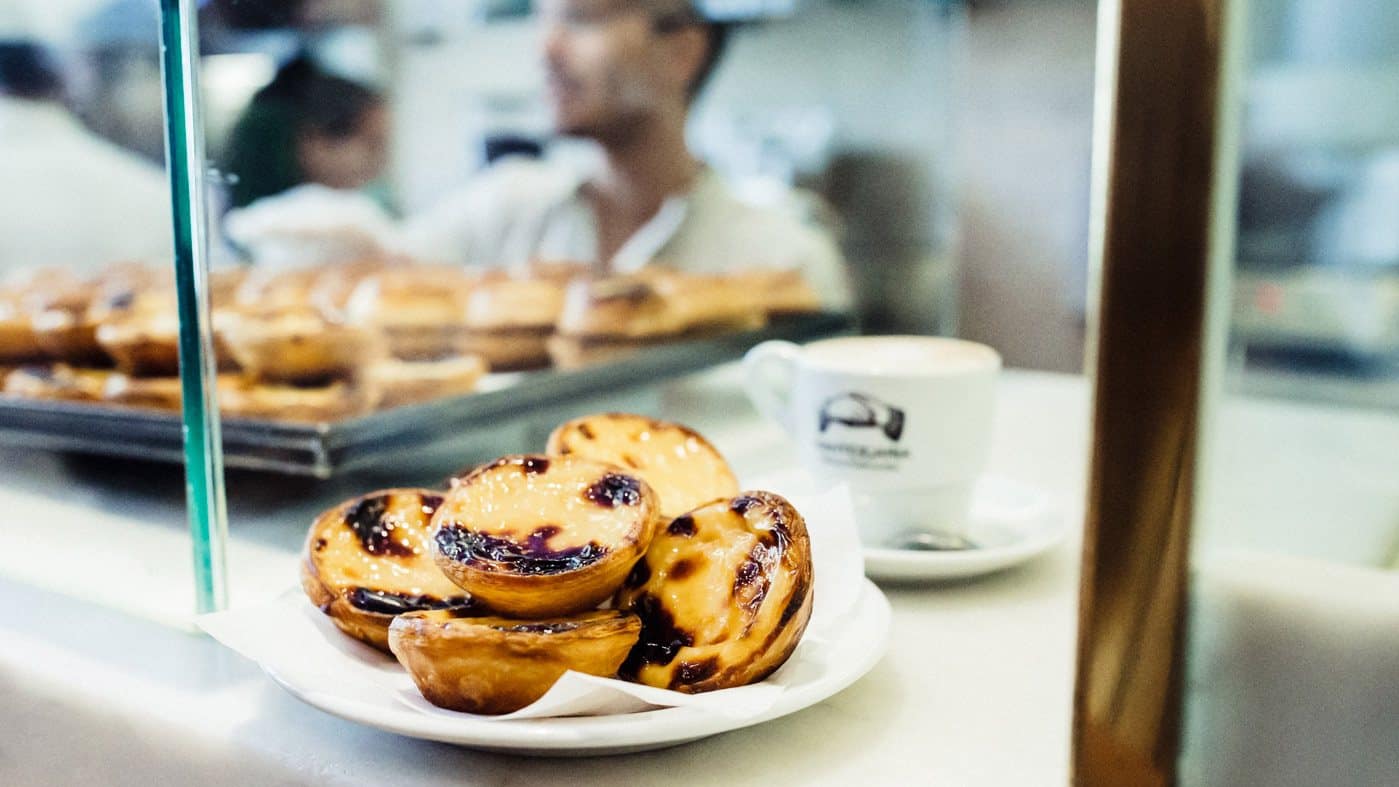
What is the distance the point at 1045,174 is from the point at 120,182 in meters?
1.17

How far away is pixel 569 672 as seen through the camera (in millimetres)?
325

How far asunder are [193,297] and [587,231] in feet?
5.37

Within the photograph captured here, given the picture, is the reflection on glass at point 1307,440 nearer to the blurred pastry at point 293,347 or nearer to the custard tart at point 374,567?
the custard tart at point 374,567

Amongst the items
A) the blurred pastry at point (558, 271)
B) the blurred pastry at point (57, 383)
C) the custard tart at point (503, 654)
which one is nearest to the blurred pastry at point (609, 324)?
the blurred pastry at point (558, 271)

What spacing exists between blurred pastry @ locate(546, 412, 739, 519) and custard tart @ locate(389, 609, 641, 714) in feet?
0.39

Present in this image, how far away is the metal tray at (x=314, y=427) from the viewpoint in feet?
2.04

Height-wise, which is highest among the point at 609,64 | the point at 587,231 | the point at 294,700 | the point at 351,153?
the point at 609,64

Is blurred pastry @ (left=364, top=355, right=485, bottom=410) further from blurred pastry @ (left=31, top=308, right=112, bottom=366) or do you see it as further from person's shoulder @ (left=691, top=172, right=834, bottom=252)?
person's shoulder @ (left=691, top=172, right=834, bottom=252)

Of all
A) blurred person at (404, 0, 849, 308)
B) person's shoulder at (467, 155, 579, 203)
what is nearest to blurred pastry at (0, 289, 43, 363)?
blurred person at (404, 0, 849, 308)

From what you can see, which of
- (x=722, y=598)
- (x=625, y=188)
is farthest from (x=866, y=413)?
(x=625, y=188)

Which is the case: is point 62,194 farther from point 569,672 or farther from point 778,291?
point 569,672

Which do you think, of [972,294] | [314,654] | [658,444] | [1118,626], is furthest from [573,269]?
[1118,626]

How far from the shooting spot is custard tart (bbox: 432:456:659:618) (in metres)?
0.35

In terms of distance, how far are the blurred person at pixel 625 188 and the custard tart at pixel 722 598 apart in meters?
0.98
